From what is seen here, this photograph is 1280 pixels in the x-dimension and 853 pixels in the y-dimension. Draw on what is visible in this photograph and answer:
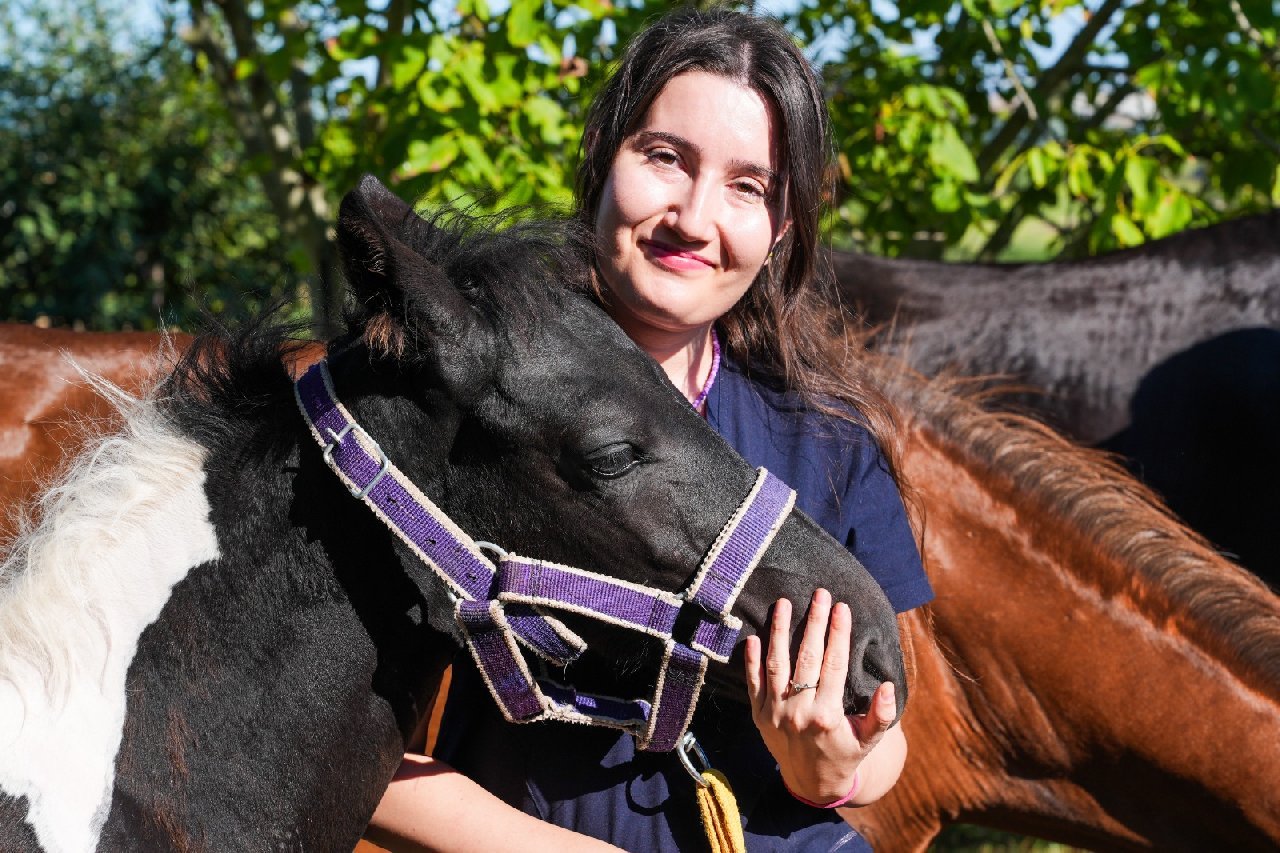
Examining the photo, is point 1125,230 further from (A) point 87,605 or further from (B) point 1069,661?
(A) point 87,605

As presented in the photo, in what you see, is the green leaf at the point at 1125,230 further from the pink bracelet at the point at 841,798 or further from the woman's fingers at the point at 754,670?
the woman's fingers at the point at 754,670

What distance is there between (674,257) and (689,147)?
180 mm

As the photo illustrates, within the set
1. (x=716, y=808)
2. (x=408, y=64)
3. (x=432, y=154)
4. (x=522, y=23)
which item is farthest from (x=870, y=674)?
(x=408, y=64)

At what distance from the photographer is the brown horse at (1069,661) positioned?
8.05 ft

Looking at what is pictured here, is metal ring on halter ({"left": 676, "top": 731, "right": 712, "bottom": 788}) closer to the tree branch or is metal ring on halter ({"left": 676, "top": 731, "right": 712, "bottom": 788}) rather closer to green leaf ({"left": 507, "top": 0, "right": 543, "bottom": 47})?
green leaf ({"left": 507, "top": 0, "right": 543, "bottom": 47})

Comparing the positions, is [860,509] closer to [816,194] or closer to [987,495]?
[816,194]

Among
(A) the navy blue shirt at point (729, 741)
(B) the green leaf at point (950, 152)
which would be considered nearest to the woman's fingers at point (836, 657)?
(A) the navy blue shirt at point (729, 741)

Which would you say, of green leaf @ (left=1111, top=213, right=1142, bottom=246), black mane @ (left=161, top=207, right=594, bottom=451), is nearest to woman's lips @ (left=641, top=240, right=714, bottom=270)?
black mane @ (left=161, top=207, right=594, bottom=451)

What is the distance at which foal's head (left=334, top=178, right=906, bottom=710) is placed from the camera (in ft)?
5.41

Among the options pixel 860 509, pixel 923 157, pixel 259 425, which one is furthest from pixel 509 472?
pixel 923 157

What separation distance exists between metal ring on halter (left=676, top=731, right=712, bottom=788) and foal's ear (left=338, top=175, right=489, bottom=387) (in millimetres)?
652

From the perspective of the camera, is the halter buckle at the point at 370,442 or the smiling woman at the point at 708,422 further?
the smiling woman at the point at 708,422

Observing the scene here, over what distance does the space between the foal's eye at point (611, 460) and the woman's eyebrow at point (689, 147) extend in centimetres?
56

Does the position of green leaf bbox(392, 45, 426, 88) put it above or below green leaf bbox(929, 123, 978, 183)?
below
